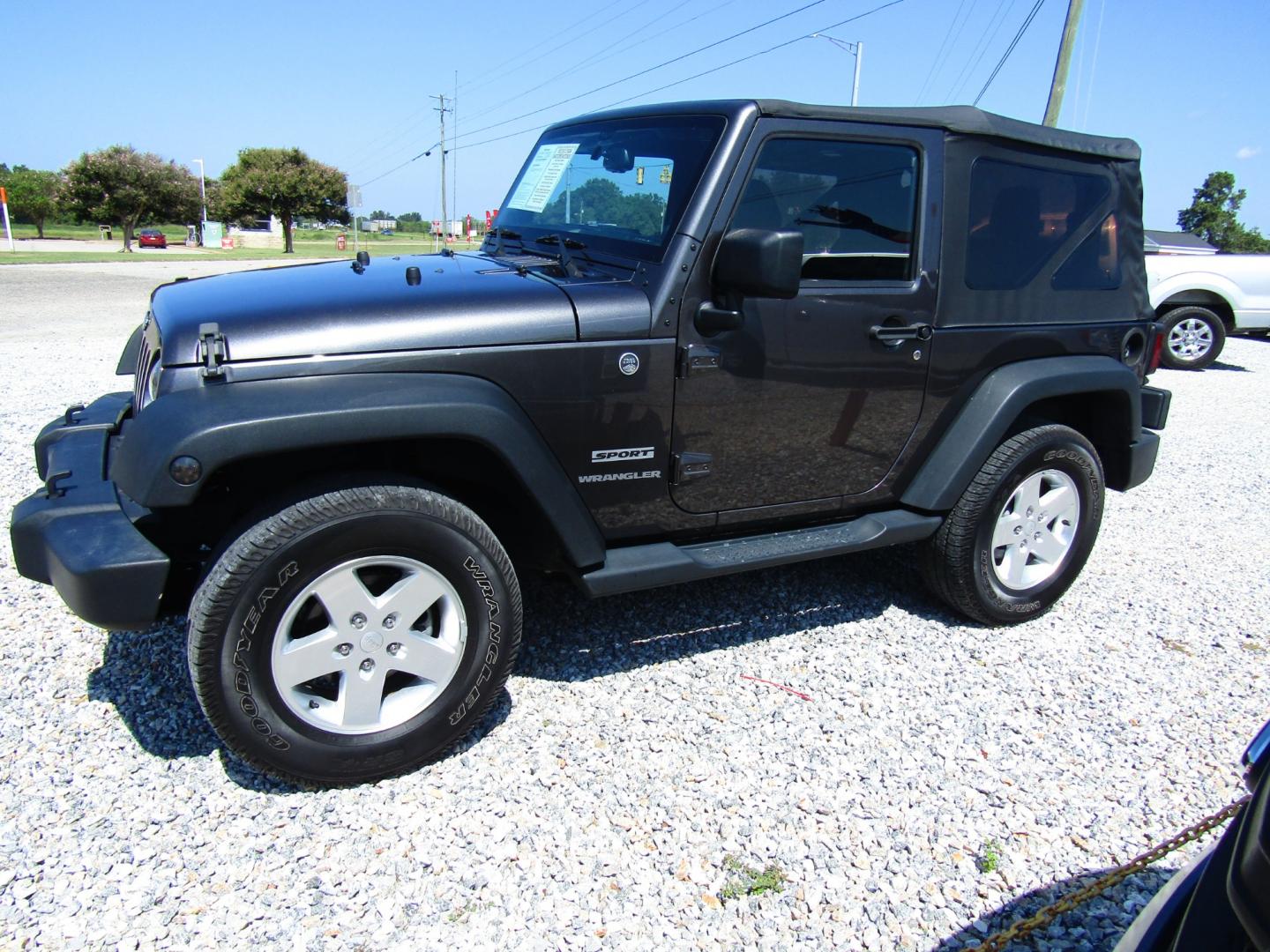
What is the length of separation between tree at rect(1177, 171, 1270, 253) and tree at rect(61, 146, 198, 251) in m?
48.3

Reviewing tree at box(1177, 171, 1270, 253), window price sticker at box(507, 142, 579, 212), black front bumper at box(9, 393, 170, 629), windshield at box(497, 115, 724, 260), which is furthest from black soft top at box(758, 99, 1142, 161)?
tree at box(1177, 171, 1270, 253)

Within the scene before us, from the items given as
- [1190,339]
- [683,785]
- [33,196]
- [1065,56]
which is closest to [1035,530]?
[683,785]

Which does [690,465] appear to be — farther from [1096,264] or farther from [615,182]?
[1096,264]

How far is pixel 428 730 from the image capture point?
2596 millimetres

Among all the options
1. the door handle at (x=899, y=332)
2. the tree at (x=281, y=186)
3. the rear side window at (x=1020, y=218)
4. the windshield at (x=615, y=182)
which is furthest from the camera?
the tree at (x=281, y=186)

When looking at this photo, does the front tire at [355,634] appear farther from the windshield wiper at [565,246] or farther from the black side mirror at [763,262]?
the black side mirror at [763,262]

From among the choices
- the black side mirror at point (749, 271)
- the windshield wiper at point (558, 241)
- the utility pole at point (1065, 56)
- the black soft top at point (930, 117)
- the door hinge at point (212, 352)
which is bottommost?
the door hinge at point (212, 352)

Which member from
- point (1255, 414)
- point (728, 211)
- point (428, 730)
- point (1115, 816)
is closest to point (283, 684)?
point (428, 730)

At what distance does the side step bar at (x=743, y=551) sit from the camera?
9.34 feet

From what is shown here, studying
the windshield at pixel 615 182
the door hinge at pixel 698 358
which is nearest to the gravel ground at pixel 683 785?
the door hinge at pixel 698 358

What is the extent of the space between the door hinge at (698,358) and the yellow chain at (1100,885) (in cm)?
176

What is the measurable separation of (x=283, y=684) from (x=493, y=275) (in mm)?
1428

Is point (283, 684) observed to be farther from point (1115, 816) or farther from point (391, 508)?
point (1115, 816)

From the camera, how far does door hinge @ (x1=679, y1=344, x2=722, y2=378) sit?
280cm
